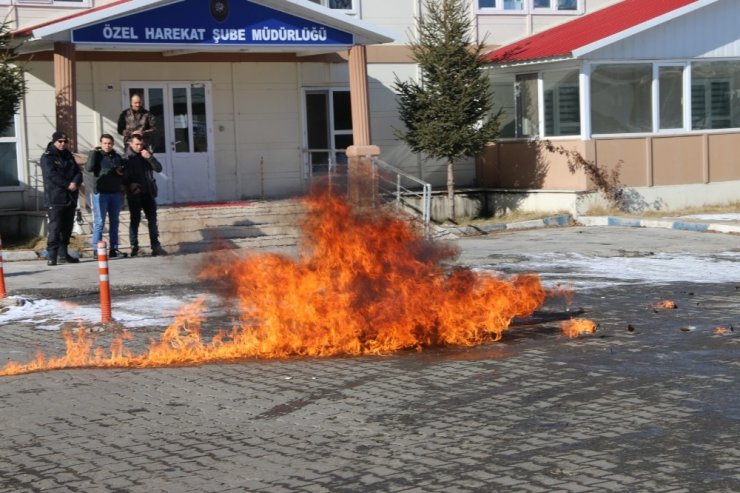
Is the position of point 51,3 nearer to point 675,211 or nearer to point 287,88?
point 287,88

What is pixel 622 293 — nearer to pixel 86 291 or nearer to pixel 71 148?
pixel 86 291

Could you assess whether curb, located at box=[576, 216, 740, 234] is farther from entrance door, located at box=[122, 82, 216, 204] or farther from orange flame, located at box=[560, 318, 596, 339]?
orange flame, located at box=[560, 318, 596, 339]

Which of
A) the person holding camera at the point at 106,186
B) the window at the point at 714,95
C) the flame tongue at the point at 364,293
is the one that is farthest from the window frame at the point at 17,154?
the window at the point at 714,95

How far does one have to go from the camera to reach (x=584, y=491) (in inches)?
235

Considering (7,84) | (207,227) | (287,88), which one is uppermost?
(287,88)

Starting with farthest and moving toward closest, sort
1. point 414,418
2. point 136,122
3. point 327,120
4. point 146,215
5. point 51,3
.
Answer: point 327,120
point 51,3
point 136,122
point 146,215
point 414,418

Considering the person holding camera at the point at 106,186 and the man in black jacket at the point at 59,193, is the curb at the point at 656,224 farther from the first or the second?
the man in black jacket at the point at 59,193

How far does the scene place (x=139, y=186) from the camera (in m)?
18.6

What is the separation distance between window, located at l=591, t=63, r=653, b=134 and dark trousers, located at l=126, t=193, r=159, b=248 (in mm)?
10940

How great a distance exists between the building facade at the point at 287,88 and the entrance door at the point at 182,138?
0.10 ft

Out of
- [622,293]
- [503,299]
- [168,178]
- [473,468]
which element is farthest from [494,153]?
[473,468]

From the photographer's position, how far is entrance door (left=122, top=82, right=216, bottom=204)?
23.6 m

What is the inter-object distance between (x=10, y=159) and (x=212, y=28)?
497 cm

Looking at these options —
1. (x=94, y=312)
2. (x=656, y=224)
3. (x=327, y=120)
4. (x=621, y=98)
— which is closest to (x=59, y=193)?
(x=94, y=312)
